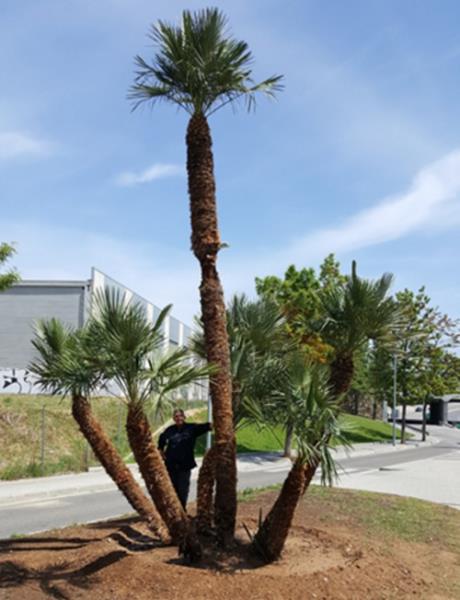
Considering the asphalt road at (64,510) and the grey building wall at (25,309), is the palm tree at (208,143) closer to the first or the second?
the asphalt road at (64,510)

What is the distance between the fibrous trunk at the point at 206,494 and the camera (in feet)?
25.6

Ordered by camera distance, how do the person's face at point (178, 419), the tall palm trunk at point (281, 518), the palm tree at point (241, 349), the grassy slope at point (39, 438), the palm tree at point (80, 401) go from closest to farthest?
the tall palm trunk at point (281, 518) < the palm tree at point (80, 401) < the palm tree at point (241, 349) < the person's face at point (178, 419) < the grassy slope at point (39, 438)

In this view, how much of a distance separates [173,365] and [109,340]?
676 mm

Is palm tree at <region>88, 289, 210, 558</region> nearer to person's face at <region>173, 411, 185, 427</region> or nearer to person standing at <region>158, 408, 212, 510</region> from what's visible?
person's face at <region>173, 411, 185, 427</region>

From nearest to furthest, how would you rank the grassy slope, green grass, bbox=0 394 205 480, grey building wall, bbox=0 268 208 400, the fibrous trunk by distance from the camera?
1. the fibrous trunk
2. green grass, bbox=0 394 205 480
3. the grassy slope
4. grey building wall, bbox=0 268 208 400

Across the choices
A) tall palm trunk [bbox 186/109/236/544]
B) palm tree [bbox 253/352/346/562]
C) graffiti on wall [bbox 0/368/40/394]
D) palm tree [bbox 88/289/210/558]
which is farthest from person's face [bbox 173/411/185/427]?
graffiti on wall [bbox 0/368/40/394]

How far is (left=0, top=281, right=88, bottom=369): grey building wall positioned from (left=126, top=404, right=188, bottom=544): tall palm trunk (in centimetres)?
3243

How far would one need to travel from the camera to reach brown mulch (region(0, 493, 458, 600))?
6.12 metres

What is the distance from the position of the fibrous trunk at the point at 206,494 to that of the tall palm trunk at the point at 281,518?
0.71 meters

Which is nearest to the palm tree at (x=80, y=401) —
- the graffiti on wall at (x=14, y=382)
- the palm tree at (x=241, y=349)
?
the palm tree at (x=241, y=349)

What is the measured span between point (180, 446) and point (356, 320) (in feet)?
9.21

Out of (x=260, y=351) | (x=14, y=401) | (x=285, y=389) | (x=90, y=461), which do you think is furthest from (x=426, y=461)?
(x=285, y=389)

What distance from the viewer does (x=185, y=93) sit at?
295 inches

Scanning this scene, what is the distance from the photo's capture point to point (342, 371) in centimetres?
786
